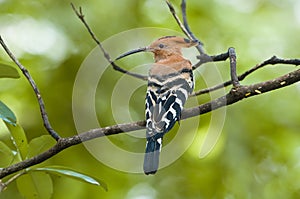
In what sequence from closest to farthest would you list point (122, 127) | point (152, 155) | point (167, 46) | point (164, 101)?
point (122, 127)
point (152, 155)
point (164, 101)
point (167, 46)

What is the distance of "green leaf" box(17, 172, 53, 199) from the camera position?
1.86 metres

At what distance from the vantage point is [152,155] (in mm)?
1963

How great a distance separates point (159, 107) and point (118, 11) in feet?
3.83

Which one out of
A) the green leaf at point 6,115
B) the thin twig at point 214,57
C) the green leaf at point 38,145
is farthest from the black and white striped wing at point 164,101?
the green leaf at point 6,115

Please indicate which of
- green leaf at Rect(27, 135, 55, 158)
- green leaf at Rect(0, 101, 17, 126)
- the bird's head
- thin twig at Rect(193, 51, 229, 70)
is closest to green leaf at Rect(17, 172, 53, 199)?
green leaf at Rect(27, 135, 55, 158)

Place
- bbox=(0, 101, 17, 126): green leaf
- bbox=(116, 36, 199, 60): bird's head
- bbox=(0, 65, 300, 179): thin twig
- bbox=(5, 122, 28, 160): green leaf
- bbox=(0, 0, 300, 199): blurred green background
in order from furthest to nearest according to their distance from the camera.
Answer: bbox=(0, 0, 300, 199): blurred green background → bbox=(116, 36, 199, 60): bird's head → bbox=(5, 122, 28, 160): green leaf → bbox=(0, 101, 17, 126): green leaf → bbox=(0, 65, 300, 179): thin twig

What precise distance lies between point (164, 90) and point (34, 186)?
69 centimetres

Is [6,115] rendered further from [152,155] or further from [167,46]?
[167,46]

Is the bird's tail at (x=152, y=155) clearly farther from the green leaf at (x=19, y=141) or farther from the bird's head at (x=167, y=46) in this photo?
the bird's head at (x=167, y=46)

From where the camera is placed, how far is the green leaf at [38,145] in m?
1.82

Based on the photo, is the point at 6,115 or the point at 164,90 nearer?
the point at 6,115

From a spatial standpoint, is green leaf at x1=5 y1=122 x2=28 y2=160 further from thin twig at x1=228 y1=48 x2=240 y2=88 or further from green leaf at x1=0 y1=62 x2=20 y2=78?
thin twig at x1=228 y1=48 x2=240 y2=88

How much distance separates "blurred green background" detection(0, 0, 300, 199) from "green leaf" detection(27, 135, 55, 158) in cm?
78

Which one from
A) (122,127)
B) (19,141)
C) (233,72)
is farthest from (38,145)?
(233,72)
